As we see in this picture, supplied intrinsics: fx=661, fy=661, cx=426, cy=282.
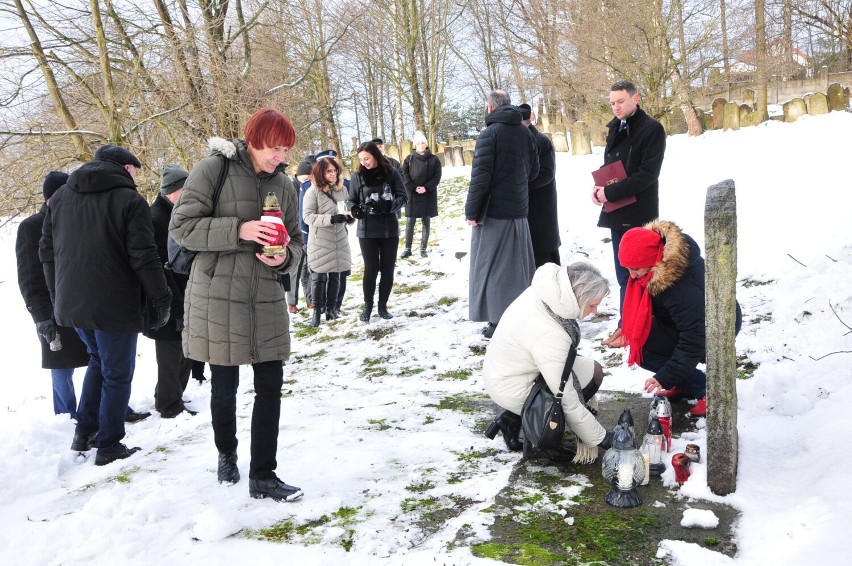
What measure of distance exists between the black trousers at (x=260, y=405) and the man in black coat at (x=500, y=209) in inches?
117

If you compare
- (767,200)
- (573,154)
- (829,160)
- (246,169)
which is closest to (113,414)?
(246,169)

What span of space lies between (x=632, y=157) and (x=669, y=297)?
193 centimetres

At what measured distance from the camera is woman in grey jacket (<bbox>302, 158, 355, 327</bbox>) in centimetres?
770

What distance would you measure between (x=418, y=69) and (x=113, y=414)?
23.9 metres

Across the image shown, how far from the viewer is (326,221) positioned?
763cm

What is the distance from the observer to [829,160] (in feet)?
31.9

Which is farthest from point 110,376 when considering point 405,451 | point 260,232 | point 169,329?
point 405,451

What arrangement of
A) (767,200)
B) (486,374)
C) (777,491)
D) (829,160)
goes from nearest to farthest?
(777,491)
(486,374)
(767,200)
(829,160)

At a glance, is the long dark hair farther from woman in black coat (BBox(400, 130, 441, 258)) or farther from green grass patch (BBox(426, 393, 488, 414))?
green grass patch (BBox(426, 393, 488, 414))

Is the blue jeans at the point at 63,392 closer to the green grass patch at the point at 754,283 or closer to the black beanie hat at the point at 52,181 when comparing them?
the black beanie hat at the point at 52,181

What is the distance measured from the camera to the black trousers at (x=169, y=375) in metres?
5.25

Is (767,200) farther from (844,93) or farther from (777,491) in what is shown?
(844,93)

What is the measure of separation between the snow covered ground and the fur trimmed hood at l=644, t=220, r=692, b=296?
38.6 inches

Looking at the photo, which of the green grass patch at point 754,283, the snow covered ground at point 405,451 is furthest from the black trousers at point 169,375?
the green grass patch at point 754,283
